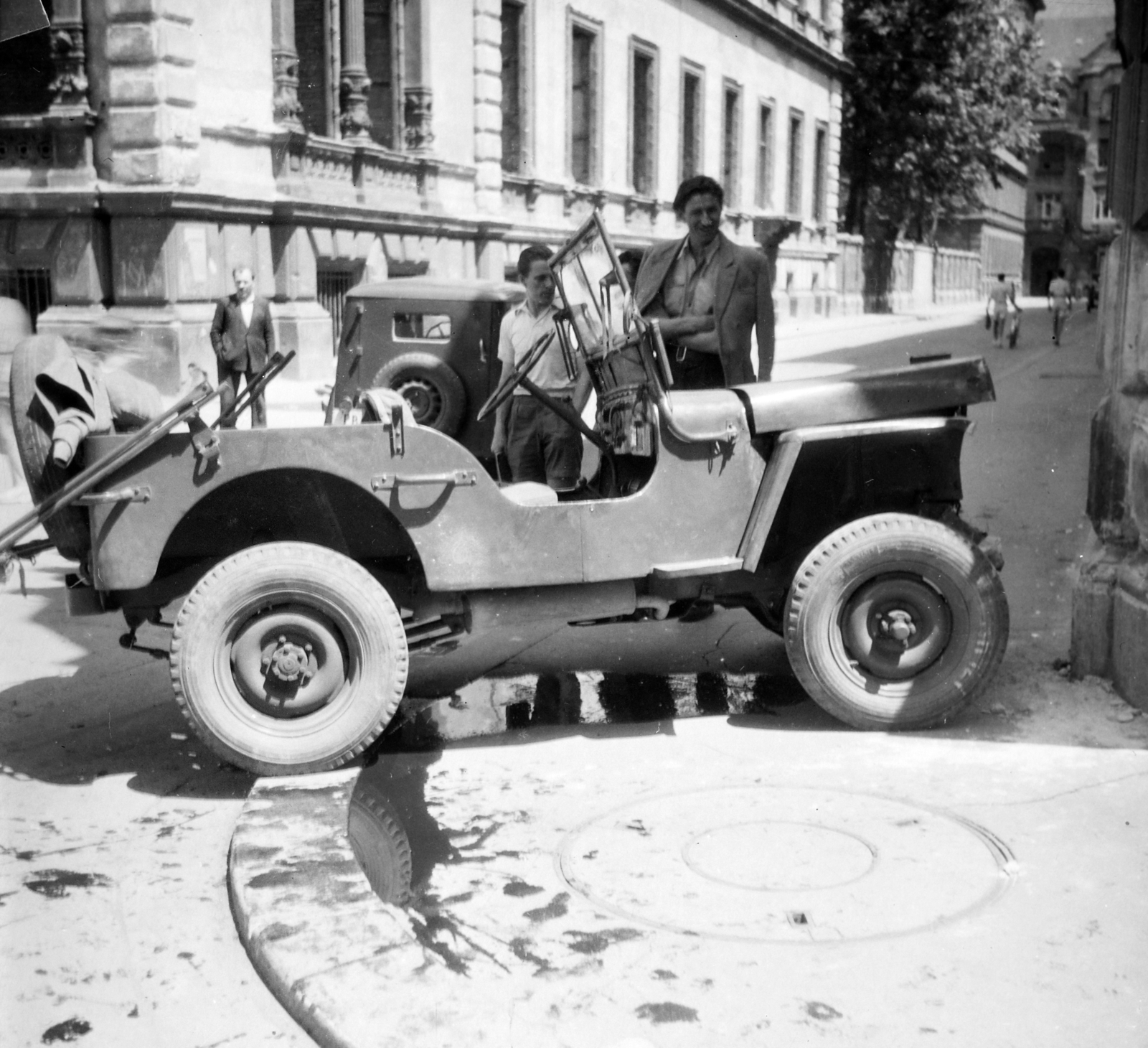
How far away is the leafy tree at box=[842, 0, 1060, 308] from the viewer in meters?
43.9

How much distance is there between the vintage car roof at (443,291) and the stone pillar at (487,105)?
44.6ft

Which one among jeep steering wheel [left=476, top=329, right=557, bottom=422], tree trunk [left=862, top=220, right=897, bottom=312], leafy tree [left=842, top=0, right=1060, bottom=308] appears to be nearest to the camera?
jeep steering wheel [left=476, top=329, right=557, bottom=422]

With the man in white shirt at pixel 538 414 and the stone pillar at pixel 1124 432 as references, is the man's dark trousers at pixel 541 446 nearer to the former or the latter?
the man in white shirt at pixel 538 414

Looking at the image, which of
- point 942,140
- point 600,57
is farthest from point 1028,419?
point 942,140

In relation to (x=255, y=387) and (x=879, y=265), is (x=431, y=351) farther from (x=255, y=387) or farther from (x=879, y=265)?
(x=879, y=265)

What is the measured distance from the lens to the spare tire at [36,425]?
178 inches

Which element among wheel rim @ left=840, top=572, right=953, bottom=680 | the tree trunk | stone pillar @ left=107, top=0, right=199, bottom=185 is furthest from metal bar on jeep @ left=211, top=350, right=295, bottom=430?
the tree trunk

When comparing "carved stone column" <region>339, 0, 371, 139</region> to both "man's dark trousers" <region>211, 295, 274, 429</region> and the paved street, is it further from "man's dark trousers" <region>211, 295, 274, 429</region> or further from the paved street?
the paved street

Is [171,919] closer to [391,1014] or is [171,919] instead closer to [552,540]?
[391,1014]

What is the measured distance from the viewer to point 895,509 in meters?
5.57

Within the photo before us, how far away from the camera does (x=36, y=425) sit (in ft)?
14.9

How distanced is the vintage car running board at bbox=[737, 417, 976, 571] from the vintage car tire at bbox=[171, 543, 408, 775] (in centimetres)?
125

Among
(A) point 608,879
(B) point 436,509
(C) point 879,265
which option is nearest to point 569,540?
(B) point 436,509

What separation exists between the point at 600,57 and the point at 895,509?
23622 mm
